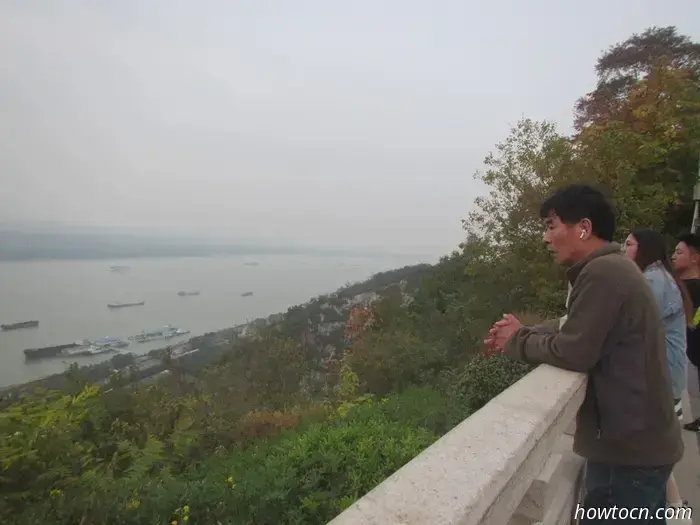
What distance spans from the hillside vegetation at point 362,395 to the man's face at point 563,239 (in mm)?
2347

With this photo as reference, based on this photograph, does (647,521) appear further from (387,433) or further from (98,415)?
(98,415)

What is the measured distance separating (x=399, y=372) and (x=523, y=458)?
10.8 m

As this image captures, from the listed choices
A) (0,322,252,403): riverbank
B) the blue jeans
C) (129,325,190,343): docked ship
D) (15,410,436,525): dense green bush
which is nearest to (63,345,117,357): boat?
(0,322,252,403): riverbank

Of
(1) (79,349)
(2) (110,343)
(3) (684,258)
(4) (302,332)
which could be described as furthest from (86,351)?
(3) (684,258)

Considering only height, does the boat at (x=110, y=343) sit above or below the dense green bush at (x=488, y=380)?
below

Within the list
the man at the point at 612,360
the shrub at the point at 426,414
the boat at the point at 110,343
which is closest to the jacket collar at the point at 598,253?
the man at the point at 612,360

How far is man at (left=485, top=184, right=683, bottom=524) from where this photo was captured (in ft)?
4.44

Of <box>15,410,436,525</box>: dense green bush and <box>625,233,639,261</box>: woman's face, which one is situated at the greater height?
<box>625,233,639,261</box>: woman's face

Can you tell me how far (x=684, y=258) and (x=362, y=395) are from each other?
27.3 feet

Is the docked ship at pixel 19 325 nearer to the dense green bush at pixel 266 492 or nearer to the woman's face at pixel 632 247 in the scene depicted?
the dense green bush at pixel 266 492

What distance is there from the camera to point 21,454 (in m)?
3.76

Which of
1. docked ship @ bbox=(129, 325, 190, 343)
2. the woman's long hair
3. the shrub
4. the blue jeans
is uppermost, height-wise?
the woman's long hair

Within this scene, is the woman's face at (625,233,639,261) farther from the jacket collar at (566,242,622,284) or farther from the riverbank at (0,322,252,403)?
the riverbank at (0,322,252,403)

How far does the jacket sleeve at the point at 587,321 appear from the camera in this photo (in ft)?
4.40
